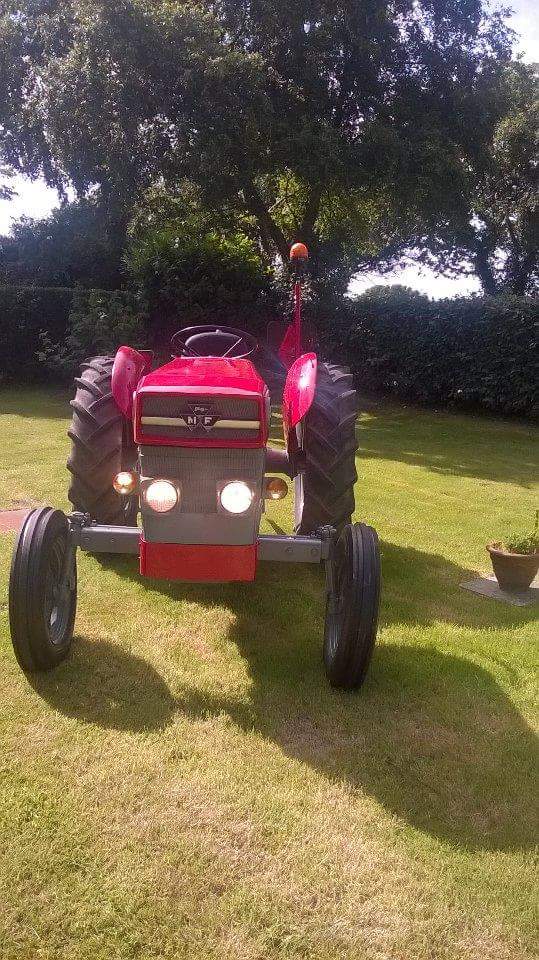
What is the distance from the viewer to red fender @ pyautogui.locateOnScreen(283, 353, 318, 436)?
144 inches

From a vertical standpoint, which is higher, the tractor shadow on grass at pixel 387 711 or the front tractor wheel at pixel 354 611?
the front tractor wheel at pixel 354 611

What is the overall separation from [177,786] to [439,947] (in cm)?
92

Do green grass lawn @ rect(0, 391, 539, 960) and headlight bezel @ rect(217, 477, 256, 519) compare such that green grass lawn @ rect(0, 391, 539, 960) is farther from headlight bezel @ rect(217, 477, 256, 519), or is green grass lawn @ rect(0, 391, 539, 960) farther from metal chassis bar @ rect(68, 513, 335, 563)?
headlight bezel @ rect(217, 477, 256, 519)

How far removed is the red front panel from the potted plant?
1917 millimetres

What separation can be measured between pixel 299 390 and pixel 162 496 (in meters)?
1.32

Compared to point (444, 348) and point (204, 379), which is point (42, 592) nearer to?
point (204, 379)

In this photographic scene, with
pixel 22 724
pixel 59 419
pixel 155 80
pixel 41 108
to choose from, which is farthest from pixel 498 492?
pixel 41 108

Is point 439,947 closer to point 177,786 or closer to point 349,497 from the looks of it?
point 177,786

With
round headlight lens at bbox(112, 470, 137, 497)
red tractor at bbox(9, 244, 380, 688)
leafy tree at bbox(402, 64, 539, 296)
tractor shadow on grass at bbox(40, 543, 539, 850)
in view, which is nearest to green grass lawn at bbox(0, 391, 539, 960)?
tractor shadow on grass at bbox(40, 543, 539, 850)

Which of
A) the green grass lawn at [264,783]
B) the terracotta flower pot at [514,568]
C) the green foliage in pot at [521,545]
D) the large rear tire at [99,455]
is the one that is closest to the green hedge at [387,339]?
the green foliage in pot at [521,545]

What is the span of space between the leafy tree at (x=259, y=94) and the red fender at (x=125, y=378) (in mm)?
9100

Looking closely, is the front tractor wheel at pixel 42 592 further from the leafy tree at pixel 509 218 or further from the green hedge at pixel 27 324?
A: the leafy tree at pixel 509 218

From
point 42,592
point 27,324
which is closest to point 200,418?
point 42,592

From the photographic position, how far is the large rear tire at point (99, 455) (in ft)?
12.8
